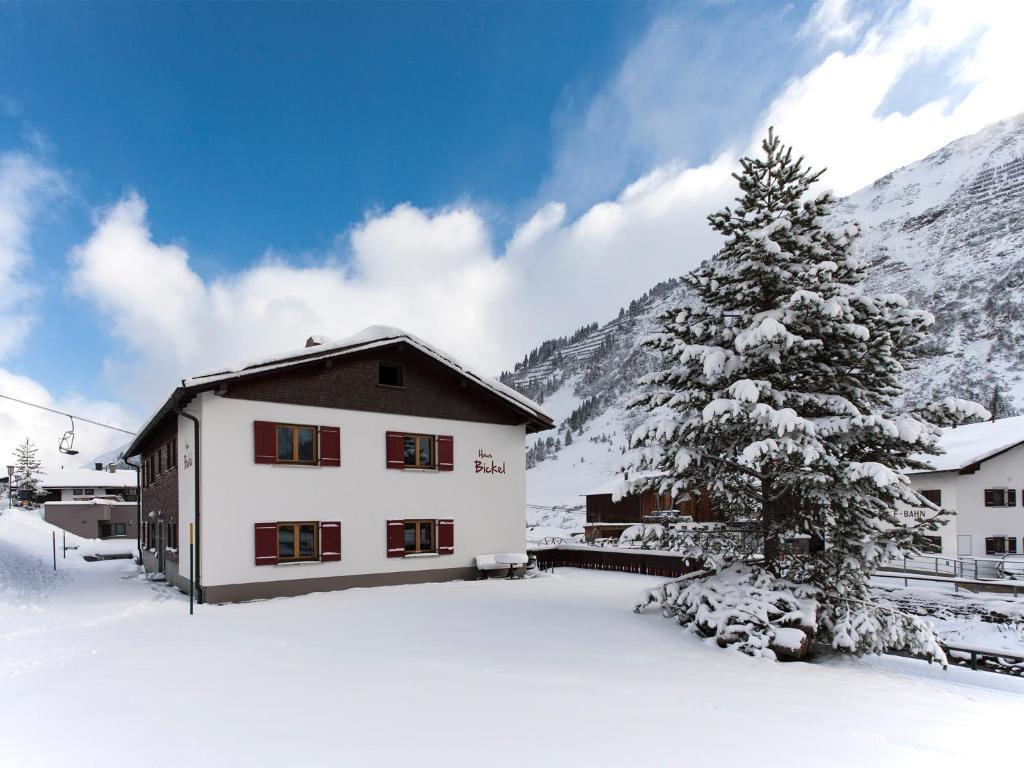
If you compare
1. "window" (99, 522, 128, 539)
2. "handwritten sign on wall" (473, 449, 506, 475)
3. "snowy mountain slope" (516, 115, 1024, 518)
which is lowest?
"window" (99, 522, 128, 539)

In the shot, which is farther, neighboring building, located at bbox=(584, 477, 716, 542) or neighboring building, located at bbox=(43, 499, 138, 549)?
neighboring building, located at bbox=(43, 499, 138, 549)

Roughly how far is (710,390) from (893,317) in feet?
11.4

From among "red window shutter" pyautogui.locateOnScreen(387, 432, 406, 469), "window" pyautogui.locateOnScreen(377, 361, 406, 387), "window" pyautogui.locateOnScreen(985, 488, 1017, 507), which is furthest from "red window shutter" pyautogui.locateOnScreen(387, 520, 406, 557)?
"window" pyautogui.locateOnScreen(985, 488, 1017, 507)

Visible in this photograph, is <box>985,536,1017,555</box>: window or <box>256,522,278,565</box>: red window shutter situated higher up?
<box>256,522,278,565</box>: red window shutter

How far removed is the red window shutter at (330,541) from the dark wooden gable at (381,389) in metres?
3.19

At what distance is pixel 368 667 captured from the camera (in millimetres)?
8336

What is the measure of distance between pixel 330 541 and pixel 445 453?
4.23m

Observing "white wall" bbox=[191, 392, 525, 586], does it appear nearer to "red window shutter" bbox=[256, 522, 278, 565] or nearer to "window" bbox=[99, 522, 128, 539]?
"red window shutter" bbox=[256, 522, 278, 565]

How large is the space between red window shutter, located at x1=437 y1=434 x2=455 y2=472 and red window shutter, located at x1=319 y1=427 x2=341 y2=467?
3.16m

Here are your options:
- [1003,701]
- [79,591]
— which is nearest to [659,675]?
[1003,701]

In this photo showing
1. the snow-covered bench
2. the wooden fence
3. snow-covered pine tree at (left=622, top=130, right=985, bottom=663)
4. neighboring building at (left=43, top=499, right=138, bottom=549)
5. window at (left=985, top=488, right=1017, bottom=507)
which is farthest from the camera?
neighboring building at (left=43, top=499, right=138, bottom=549)

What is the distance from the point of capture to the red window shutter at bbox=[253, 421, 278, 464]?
15227mm

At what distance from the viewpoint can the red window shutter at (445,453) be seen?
18.5m

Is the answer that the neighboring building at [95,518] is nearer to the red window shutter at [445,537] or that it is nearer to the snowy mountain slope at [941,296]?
the snowy mountain slope at [941,296]
